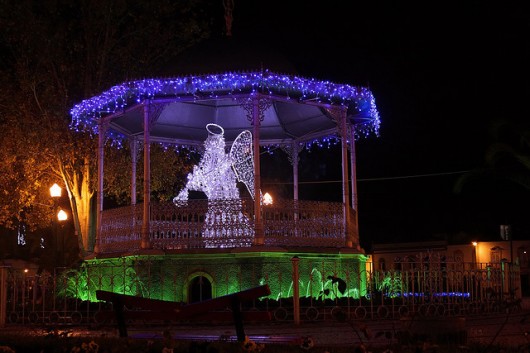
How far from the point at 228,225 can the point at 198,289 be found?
1.87 metres

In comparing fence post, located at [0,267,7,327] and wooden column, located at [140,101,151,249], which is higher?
wooden column, located at [140,101,151,249]

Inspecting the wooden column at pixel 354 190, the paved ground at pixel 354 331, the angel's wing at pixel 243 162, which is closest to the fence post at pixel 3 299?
the paved ground at pixel 354 331

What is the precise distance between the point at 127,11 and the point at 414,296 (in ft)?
48.1

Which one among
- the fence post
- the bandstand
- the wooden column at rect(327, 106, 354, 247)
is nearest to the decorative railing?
the bandstand

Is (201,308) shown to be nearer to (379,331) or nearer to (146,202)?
(379,331)

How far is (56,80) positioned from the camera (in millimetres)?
23500

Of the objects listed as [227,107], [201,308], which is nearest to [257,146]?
[227,107]

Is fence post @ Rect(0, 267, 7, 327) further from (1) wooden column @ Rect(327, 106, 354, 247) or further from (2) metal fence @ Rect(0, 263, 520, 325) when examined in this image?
(1) wooden column @ Rect(327, 106, 354, 247)

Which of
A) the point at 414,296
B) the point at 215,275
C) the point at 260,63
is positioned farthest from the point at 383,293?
the point at 260,63

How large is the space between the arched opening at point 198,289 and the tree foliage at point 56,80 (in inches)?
261

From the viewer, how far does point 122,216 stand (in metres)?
18.7

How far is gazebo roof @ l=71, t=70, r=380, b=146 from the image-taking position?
17.5 metres

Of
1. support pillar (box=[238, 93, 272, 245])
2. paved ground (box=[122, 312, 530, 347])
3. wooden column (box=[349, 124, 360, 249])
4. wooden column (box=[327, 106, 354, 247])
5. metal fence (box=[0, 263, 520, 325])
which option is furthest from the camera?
wooden column (box=[349, 124, 360, 249])

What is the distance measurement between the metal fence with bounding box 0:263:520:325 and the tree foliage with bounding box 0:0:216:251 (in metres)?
6.53
